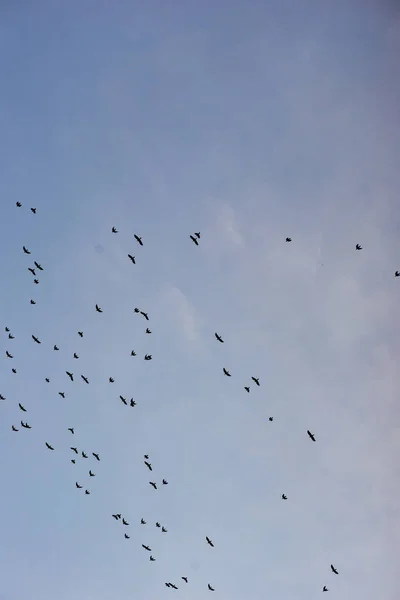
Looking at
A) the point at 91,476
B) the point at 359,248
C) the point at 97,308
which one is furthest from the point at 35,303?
the point at 359,248

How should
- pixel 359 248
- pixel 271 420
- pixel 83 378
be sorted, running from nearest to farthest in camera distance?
pixel 359 248, pixel 271 420, pixel 83 378

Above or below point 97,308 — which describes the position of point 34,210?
above

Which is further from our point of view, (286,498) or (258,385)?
(286,498)

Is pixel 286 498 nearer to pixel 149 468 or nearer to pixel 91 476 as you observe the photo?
pixel 149 468

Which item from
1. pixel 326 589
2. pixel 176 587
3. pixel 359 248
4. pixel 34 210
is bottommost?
pixel 176 587

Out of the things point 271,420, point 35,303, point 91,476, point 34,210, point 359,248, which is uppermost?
point 359,248

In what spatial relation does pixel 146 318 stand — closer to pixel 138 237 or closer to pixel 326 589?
pixel 138 237

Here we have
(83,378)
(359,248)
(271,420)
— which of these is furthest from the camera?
(83,378)

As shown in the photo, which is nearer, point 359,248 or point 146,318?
point 359,248

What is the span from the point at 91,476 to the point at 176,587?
1605 centimetres

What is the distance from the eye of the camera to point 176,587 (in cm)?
5600

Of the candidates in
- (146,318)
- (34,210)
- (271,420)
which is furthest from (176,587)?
(34,210)

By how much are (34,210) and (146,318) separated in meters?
17.6

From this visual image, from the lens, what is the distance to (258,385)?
48875 mm
